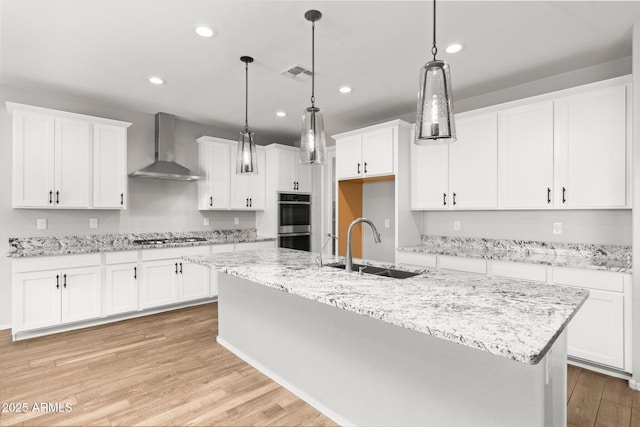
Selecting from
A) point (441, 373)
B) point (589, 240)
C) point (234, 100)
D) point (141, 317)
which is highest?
point (234, 100)

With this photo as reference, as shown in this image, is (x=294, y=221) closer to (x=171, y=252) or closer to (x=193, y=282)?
(x=193, y=282)

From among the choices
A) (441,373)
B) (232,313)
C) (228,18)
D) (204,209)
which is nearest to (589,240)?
(441,373)

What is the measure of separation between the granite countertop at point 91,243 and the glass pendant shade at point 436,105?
12.4ft

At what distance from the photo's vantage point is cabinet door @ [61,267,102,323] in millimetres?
3564

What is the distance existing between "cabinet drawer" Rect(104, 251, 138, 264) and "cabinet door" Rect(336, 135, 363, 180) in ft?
9.19

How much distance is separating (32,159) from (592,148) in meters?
5.46

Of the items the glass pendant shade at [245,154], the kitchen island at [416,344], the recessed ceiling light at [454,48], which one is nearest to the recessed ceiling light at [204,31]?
the glass pendant shade at [245,154]

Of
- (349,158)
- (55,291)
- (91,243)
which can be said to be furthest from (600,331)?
(91,243)

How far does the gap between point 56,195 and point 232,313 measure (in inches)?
96.4

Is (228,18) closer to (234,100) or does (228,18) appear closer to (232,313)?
(234,100)

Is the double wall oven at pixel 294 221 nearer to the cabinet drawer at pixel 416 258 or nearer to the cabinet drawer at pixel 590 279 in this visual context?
the cabinet drawer at pixel 416 258

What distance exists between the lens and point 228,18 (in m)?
2.39

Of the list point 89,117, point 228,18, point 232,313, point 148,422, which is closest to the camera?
point 148,422

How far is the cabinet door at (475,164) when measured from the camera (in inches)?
138
